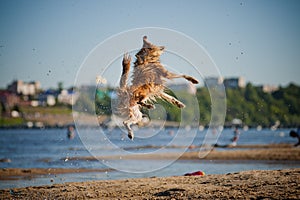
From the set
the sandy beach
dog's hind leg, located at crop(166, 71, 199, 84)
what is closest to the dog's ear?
dog's hind leg, located at crop(166, 71, 199, 84)

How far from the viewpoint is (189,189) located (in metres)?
20.2

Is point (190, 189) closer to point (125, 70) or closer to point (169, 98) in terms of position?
point (169, 98)

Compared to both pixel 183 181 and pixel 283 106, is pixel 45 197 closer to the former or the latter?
pixel 183 181

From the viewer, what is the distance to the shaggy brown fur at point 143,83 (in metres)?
18.8

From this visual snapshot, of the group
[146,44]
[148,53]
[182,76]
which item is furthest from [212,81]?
[146,44]

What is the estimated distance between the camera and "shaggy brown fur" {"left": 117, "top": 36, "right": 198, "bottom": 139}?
18.8m

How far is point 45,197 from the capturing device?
22.1m

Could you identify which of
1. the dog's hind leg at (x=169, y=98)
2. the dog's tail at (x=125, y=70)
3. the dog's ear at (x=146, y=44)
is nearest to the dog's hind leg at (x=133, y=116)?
the dog's tail at (x=125, y=70)

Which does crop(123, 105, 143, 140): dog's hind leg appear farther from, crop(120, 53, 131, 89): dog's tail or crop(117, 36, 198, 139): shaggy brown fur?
crop(120, 53, 131, 89): dog's tail

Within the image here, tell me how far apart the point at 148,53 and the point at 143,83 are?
3.36 feet

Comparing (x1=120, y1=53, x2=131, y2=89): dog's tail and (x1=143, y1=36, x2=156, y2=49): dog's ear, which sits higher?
(x1=143, y1=36, x2=156, y2=49): dog's ear

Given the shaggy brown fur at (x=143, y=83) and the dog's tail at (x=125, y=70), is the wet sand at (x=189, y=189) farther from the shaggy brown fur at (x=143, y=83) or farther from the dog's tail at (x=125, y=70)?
the dog's tail at (x=125, y=70)

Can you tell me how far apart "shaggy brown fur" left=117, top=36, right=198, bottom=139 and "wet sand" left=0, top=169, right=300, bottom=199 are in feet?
9.46

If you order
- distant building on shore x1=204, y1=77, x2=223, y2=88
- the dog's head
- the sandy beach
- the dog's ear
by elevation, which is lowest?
the sandy beach
